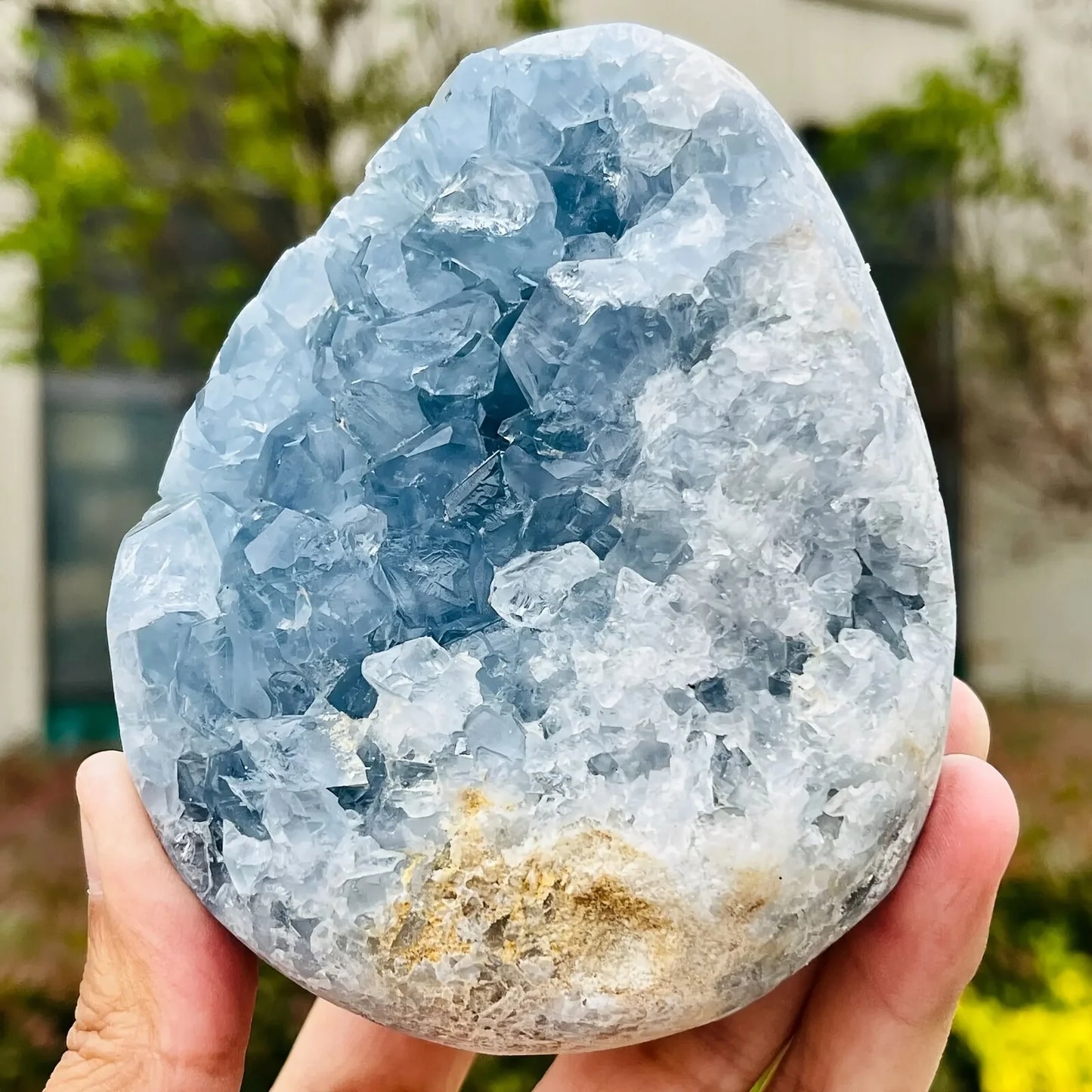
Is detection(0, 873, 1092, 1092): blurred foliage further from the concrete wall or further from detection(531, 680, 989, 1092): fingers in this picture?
the concrete wall

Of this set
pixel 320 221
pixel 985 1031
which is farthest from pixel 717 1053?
pixel 320 221

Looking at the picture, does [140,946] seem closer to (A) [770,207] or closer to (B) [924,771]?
(B) [924,771]

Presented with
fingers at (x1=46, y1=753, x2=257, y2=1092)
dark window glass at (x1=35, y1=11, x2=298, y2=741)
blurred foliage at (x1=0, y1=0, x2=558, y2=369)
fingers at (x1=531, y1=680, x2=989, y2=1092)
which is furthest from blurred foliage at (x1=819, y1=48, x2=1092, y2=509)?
fingers at (x1=46, y1=753, x2=257, y2=1092)

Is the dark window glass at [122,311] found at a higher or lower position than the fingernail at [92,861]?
lower

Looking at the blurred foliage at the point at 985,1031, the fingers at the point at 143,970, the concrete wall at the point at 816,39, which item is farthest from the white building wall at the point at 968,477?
the fingers at the point at 143,970

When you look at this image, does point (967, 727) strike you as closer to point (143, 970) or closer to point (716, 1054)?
point (716, 1054)

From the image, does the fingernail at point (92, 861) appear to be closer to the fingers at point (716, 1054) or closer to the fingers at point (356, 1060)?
the fingers at point (356, 1060)
